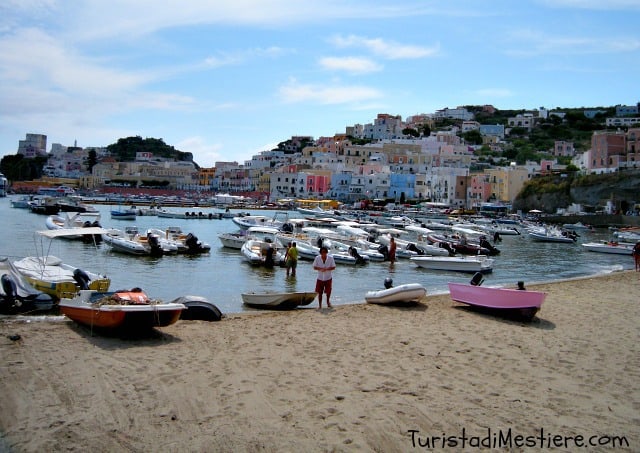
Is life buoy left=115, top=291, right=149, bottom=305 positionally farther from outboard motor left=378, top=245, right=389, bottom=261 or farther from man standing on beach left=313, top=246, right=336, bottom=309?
outboard motor left=378, top=245, right=389, bottom=261

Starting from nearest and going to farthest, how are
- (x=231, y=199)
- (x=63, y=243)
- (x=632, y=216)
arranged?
1. (x=63, y=243)
2. (x=632, y=216)
3. (x=231, y=199)

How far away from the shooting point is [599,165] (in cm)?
9394

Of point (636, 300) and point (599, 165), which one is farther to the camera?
point (599, 165)

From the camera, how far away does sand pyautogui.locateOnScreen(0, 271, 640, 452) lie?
6129mm

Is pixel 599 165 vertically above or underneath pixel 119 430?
above

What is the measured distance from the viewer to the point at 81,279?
598 inches

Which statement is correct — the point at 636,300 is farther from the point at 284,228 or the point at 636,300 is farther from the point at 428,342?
the point at 284,228

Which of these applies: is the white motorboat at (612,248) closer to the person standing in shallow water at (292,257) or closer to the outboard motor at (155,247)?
the person standing in shallow water at (292,257)

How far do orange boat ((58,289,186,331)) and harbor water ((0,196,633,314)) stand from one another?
16.9ft

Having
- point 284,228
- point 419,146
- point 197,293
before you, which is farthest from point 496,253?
point 419,146

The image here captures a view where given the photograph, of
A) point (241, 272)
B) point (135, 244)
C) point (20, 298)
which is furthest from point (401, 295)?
point (135, 244)

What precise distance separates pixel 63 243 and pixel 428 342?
100ft

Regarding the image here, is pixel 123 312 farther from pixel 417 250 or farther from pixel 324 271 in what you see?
pixel 417 250

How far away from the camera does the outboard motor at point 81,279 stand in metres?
15.0
